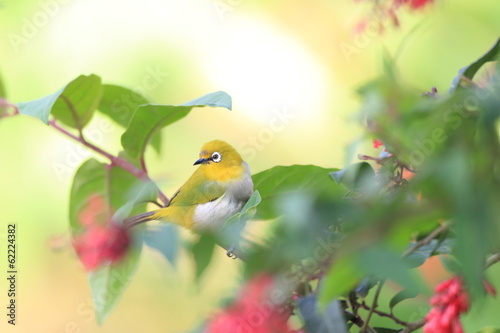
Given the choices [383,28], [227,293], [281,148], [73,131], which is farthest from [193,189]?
[281,148]

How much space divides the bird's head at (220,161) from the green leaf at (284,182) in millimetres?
207

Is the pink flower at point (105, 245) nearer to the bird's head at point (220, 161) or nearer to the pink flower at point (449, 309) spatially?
the pink flower at point (449, 309)

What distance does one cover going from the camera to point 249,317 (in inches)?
9.3

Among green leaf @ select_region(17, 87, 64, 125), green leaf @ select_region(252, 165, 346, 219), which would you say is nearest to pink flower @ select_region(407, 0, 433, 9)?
green leaf @ select_region(252, 165, 346, 219)

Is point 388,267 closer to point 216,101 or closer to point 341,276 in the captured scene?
point 341,276

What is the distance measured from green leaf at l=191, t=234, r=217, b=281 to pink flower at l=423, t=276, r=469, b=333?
10 cm

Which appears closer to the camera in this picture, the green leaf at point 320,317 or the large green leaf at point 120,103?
the green leaf at point 320,317

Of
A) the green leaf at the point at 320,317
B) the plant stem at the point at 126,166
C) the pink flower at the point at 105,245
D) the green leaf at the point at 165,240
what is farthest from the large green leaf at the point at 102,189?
the green leaf at the point at 165,240

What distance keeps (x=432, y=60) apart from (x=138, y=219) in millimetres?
1162

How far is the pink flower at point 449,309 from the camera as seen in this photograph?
0.27 metres

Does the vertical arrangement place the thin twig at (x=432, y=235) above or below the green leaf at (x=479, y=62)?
below

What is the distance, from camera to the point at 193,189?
617 millimetres

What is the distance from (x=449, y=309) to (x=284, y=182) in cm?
21

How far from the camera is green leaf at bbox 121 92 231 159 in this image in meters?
0.50
